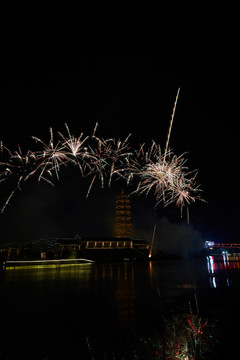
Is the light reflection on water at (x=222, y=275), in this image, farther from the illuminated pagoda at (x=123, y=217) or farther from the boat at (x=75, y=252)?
the illuminated pagoda at (x=123, y=217)

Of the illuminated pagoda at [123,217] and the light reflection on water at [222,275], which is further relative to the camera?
the illuminated pagoda at [123,217]

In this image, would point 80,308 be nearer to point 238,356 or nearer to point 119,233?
point 238,356

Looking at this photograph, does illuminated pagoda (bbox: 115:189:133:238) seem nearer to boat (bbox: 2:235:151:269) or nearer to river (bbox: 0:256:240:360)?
boat (bbox: 2:235:151:269)

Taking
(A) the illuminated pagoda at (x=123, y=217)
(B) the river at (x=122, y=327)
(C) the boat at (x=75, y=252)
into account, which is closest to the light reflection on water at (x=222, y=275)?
(B) the river at (x=122, y=327)

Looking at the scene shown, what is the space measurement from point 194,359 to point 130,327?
105 inches

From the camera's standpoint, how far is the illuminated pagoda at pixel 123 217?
268ft

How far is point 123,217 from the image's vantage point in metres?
83.6

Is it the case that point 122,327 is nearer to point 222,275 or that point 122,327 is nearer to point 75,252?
point 222,275

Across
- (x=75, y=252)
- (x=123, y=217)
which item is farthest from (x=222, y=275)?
(x=123, y=217)

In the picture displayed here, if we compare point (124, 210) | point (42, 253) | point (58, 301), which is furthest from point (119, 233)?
point (58, 301)

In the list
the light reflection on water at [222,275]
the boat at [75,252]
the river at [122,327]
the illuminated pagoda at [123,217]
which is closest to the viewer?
the river at [122,327]

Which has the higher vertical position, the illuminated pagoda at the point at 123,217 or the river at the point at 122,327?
the illuminated pagoda at the point at 123,217

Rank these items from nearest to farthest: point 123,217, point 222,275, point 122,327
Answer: point 122,327, point 222,275, point 123,217

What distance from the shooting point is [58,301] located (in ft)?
36.4
